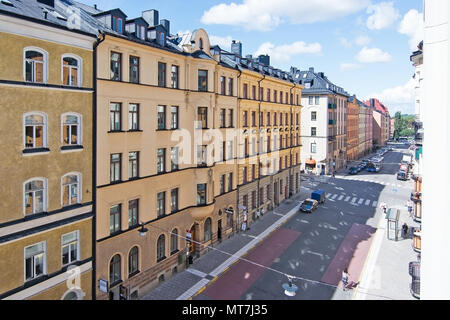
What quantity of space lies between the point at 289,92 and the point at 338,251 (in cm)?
2445

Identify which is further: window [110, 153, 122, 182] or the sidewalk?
the sidewalk

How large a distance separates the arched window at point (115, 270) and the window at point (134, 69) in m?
11.5

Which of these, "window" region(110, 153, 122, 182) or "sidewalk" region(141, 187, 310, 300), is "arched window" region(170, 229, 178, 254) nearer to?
"sidewalk" region(141, 187, 310, 300)

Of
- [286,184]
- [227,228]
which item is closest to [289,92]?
[286,184]

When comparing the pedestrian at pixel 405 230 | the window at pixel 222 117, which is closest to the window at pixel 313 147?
the pedestrian at pixel 405 230

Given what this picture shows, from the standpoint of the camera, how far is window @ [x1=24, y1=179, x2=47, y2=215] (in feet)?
52.9

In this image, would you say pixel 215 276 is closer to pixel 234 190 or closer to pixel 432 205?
pixel 234 190

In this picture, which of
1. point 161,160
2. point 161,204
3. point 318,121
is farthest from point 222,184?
point 318,121

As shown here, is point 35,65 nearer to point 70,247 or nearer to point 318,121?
point 70,247

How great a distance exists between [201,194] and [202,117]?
650 cm

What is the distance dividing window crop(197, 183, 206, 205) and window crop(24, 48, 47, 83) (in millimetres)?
14951

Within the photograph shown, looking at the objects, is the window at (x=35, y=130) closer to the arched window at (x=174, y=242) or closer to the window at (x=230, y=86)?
the arched window at (x=174, y=242)

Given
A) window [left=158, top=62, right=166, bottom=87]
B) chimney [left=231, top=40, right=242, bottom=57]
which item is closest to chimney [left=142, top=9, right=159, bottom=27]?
window [left=158, top=62, right=166, bottom=87]
